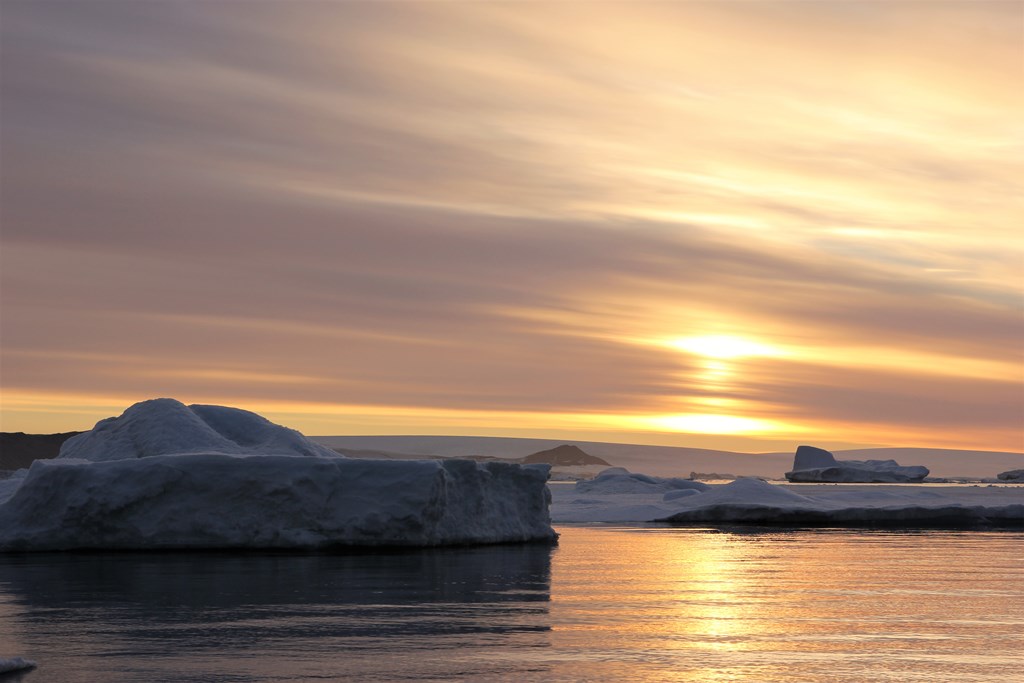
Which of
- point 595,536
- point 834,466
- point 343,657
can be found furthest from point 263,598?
point 834,466

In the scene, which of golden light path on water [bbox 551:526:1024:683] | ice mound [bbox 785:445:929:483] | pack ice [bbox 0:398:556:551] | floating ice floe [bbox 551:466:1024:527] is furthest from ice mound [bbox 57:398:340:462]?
ice mound [bbox 785:445:929:483]

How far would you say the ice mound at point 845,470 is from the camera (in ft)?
344

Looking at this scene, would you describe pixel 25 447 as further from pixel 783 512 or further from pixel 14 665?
pixel 14 665

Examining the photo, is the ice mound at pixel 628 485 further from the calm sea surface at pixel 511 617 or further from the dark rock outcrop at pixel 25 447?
the dark rock outcrop at pixel 25 447

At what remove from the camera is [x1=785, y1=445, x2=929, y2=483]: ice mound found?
105 meters

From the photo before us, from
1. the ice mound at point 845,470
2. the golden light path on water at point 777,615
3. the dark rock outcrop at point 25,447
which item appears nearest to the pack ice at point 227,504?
the golden light path on water at point 777,615

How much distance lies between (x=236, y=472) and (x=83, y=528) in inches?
127

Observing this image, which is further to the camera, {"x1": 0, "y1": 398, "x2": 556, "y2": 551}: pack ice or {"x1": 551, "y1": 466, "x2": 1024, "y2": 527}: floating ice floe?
{"x1": 551, "y1": 466, "x2": 1024, "y2": 527}: floating ice floe

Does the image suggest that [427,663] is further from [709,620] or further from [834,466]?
[834,466]

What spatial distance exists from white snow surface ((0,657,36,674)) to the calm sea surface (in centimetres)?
15

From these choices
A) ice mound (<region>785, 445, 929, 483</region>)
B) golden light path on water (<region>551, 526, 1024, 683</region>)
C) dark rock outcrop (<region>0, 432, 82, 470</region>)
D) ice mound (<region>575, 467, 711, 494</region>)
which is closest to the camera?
golden light path on water (<region>551, 526, 1024, 683</region>)

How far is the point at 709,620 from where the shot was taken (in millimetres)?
13773

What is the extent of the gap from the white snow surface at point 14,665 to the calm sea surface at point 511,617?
0.15 m

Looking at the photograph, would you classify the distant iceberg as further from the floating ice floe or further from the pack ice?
the pack ice
